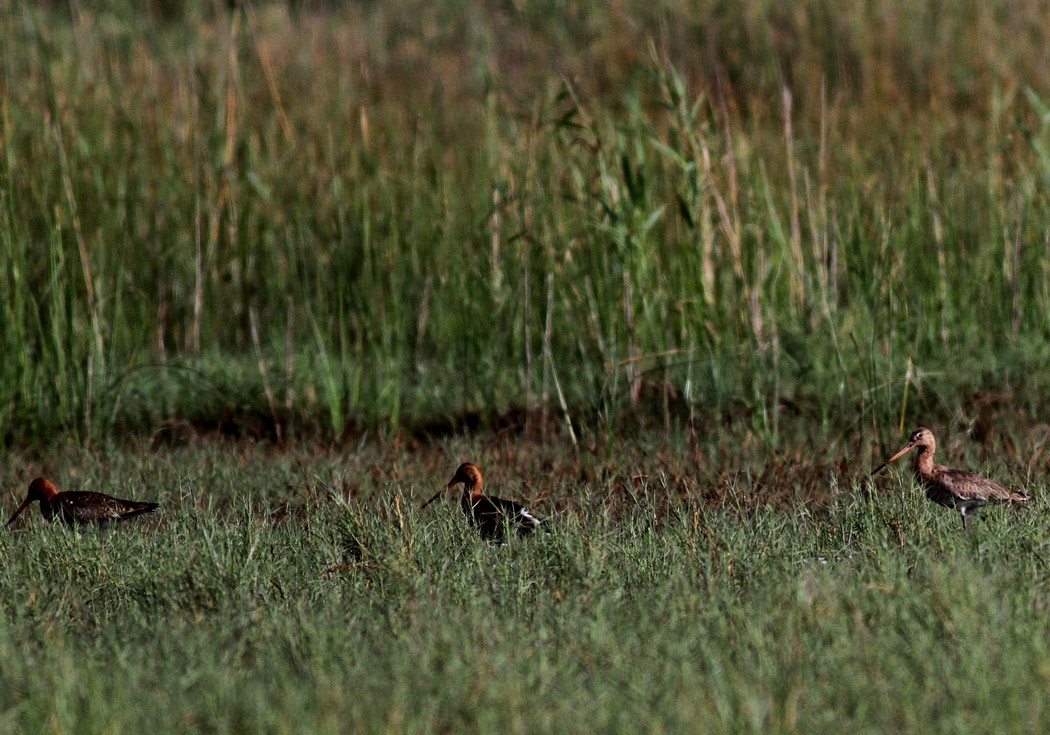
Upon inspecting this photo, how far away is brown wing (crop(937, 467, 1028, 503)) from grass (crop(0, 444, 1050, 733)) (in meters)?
0.13

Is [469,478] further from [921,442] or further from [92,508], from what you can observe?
[921,442]

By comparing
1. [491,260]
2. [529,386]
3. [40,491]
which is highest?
[491,260]

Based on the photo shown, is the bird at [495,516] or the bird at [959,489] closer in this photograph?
the bird at [495,516]

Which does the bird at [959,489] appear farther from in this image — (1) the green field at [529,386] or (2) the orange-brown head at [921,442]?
(1) the green field at [529,386]

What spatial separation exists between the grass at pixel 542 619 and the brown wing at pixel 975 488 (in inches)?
5.0

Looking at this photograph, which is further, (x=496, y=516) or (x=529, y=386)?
(x=529, y=386)

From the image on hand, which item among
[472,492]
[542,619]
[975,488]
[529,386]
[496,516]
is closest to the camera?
[542,619]

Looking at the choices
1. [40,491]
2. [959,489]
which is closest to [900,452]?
[959,489]

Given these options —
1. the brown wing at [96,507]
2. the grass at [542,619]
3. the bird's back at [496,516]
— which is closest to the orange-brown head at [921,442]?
the grass at [542,619]

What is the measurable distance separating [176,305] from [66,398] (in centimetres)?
156

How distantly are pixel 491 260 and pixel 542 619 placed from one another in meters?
3.83

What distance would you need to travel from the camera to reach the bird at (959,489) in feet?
15.9

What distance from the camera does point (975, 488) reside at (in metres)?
4.90

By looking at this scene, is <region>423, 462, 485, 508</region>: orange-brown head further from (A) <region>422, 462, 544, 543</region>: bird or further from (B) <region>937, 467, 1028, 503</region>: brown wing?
(B) <region>937, 467, 1028, 503</region>: brown wing
